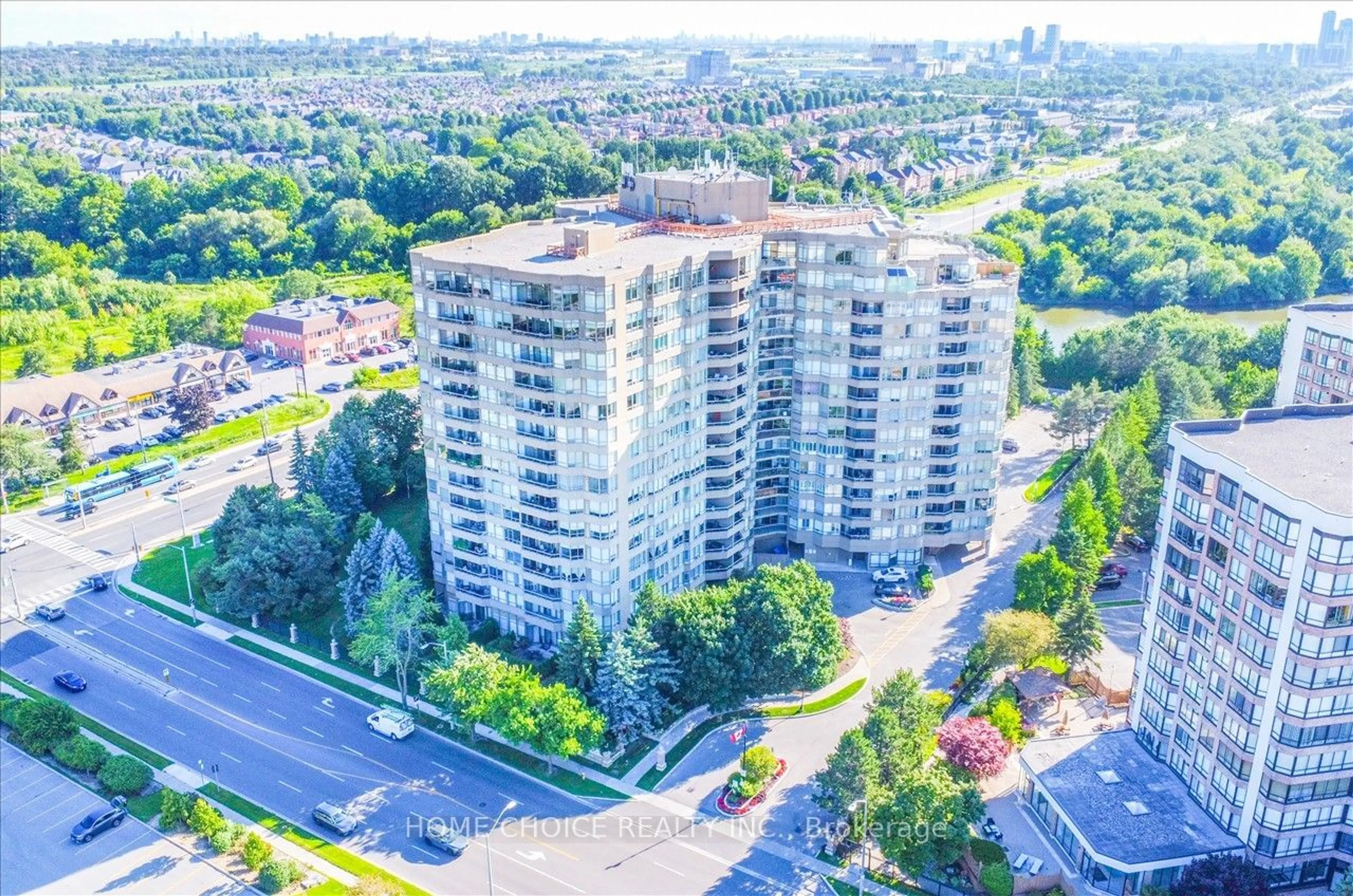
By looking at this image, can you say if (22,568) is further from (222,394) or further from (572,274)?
(572,274)

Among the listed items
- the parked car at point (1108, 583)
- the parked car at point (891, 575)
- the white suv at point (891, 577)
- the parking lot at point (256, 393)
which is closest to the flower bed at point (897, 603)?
the white suv at point (891, 577)

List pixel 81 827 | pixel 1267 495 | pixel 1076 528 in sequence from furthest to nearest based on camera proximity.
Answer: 1. pixel 1076 528
2. pixel 81 827
3. pixel 1267 495

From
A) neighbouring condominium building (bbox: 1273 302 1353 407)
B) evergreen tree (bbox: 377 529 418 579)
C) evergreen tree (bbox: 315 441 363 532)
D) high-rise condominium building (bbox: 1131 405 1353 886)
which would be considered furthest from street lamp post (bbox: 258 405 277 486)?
neighbouring condominium building (bbox: 1273 302 1353 407)

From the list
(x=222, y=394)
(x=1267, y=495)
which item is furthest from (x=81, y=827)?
(x=222, y=394)

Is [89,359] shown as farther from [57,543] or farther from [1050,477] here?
[1050,477]

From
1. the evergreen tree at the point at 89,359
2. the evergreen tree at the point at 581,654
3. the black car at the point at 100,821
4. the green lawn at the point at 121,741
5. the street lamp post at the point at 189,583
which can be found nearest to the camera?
the black car at the point at 100,821

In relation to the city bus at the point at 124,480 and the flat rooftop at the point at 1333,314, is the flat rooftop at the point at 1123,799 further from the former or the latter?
the city bus at the point at 124,480
